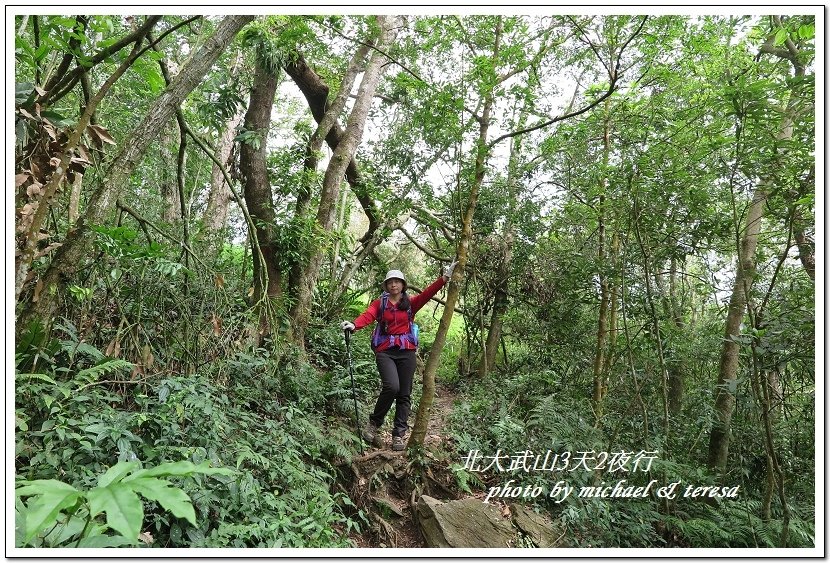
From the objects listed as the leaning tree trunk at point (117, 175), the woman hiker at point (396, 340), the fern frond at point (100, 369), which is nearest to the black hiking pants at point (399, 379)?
the woman hiker at point (396, 340)

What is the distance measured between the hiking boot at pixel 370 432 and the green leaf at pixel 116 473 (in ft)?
13.0

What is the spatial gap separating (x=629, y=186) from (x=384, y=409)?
11.5 feet

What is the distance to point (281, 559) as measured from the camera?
2.64 metres

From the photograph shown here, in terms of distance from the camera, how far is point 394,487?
4.76 m

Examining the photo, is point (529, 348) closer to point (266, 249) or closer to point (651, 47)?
point (266, 249)

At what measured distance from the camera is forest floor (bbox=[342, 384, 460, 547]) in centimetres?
425

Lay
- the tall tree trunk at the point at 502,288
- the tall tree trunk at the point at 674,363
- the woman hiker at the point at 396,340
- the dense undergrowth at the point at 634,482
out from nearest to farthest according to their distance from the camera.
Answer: the dense undergrowth at the point at 634,482
the woman hiker at the point at 396,340
the tall tree trunk at the point at 674,363
the tall tree trunk at the point at 502,288

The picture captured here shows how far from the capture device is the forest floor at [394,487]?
425cm

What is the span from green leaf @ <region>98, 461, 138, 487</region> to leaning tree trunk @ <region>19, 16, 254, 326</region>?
7.68 feet

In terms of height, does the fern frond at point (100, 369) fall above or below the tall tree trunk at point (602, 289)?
below

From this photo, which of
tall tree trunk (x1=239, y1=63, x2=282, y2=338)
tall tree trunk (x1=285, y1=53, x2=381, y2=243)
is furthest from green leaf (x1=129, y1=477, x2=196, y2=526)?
tall tree trunk (x1=285, y1=53, x2=381, y2=243)

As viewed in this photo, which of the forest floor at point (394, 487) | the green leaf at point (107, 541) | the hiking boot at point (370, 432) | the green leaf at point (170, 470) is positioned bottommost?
the forest floor at point (394, 487)

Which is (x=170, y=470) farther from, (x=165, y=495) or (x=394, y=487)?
(x=394, y=487)

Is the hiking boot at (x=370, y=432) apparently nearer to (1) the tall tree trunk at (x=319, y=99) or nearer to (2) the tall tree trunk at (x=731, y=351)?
(2) the tall tree trunk at (x=731, y=351)
